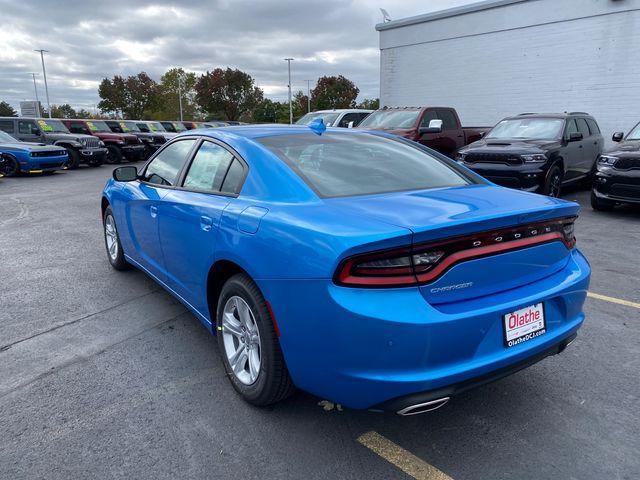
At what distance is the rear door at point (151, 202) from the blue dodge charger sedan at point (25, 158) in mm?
12741

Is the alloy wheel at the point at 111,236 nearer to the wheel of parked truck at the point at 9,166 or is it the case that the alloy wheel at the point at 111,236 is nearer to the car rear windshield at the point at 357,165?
the car rear windshield at the point at 357,165

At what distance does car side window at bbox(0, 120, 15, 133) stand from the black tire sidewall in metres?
19.2

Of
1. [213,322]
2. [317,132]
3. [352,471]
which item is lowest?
[352,471]

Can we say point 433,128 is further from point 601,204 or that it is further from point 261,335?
point 261,335

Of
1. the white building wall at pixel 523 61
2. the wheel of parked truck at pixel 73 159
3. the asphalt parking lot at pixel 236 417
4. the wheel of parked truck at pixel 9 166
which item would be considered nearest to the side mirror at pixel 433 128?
the asphalt parking lot at pixel 236 417

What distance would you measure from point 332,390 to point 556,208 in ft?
4.88

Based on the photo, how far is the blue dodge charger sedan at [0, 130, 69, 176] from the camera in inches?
596

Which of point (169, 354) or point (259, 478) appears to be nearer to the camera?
point (259, 478)

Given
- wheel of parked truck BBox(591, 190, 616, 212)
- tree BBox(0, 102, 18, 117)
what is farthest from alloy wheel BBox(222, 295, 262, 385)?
tree BBox(0, 102, 18, 117)

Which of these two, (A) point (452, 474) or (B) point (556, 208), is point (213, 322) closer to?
(A) point (452, 474)

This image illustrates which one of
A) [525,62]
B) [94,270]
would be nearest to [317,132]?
[94,270]

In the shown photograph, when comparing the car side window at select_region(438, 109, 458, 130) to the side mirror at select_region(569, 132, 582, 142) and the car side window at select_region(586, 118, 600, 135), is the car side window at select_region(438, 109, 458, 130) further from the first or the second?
the side mirror at select_region(569, 132, 582, 142)

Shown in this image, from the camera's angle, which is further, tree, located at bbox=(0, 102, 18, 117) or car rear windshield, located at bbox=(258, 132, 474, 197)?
tree, located at bbox=(0, 102, 18, 117)

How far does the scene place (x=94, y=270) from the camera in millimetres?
5527
